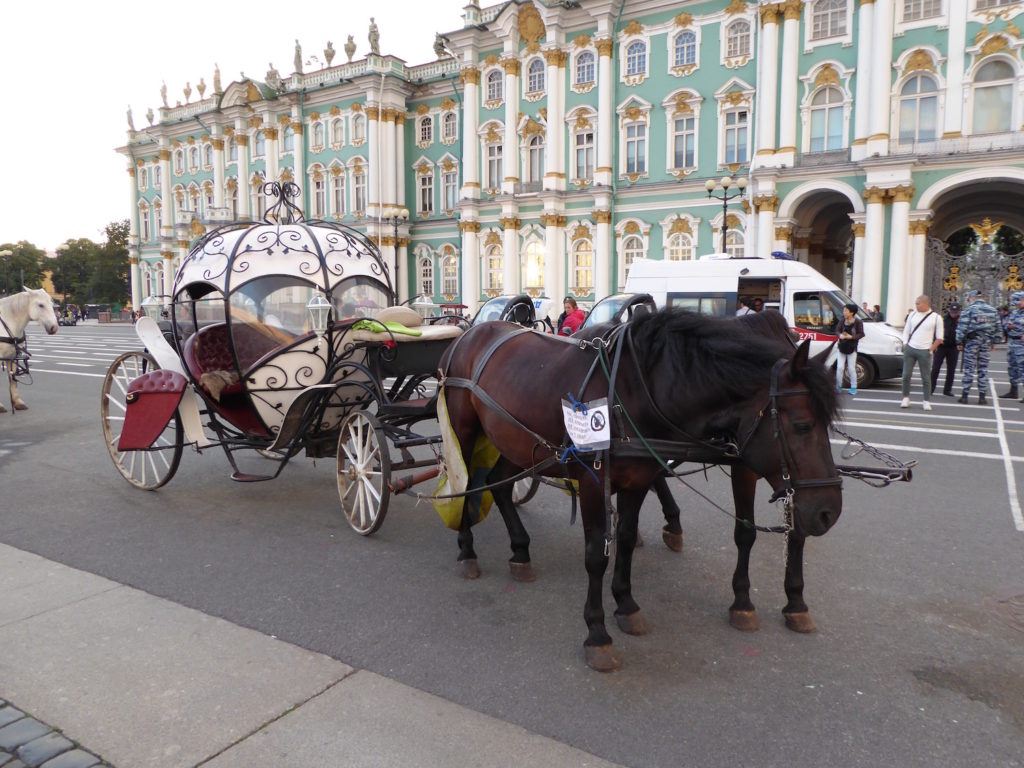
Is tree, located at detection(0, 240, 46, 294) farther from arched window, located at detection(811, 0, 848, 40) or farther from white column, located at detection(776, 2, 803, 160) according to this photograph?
arched window, located at detection(811, 0, 848, 40)

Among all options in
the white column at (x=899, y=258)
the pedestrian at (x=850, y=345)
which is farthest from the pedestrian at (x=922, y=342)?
the white column at (x=899, y=258)

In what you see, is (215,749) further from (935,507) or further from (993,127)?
(993,127)

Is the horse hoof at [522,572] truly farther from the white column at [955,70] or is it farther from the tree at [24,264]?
the tree at [24,264]

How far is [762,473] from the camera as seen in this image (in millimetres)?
3271

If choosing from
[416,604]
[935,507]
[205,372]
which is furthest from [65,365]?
[935,507]

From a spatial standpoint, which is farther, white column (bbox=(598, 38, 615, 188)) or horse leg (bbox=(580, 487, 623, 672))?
white column (bbox=(598, 38, 615, 188))

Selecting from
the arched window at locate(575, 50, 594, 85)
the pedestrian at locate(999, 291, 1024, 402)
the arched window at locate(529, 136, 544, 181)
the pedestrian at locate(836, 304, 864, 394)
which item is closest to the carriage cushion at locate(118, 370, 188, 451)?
the pedestrian at locate(836, 304, 864, 394)

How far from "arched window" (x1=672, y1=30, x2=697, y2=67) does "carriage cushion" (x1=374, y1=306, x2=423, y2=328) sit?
Result: 29714mm

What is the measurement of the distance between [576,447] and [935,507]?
169 inches

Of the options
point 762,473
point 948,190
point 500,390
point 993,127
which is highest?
point 993,127

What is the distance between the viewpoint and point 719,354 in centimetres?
333

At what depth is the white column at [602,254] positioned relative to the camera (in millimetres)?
33531

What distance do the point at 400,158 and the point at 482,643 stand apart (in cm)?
4249

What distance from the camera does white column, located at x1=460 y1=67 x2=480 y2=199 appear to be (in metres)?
37.2
